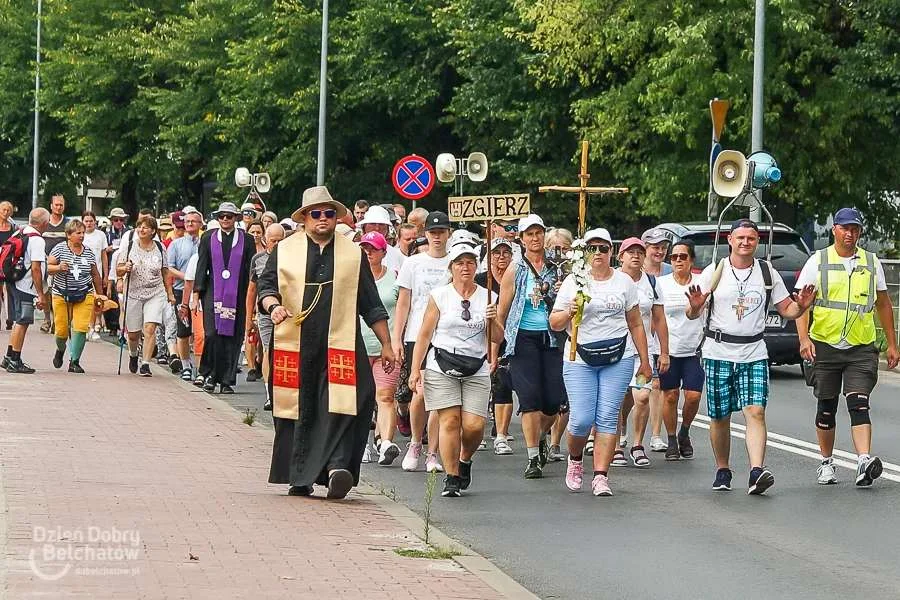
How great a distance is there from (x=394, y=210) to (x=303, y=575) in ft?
48.6

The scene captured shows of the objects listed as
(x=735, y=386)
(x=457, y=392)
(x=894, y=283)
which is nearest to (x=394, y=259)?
(x=457, y=392)

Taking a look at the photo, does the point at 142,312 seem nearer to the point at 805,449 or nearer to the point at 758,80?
the point at 805,449

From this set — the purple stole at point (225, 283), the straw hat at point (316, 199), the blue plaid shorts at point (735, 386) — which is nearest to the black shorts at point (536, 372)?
the blue plaid shorts at point (735, 386)

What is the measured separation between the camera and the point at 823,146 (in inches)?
1235

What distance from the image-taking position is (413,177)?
2903 centimetres

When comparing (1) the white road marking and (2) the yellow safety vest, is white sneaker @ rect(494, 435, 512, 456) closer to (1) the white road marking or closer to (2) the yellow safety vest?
(1) the white road marking

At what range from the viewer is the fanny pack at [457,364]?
37.6 ft

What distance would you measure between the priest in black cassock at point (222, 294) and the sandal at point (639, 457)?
606 centimetres

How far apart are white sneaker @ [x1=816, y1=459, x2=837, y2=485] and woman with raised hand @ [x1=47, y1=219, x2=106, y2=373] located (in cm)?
975

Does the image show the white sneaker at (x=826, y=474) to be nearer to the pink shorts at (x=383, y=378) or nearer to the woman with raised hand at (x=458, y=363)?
the woman with raised hand at (x=458, y=363)

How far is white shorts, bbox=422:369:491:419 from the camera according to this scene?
1148 centimetres

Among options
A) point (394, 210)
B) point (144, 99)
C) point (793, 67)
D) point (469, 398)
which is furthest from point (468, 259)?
point (144, 99)

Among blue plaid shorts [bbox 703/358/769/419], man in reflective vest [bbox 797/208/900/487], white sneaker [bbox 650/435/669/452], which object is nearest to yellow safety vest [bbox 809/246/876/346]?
man in reflective vest [bbox 797/208/900/487]

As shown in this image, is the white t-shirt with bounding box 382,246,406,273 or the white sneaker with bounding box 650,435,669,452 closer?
the white sneaker with bounding box 650,435,669,452
